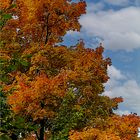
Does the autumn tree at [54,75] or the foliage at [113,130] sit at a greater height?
the autumn tree at [54,75]

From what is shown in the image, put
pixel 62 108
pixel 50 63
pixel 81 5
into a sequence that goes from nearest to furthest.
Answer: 1. pixel 62 108
2. pixel 50 63
3. pixel 81 5

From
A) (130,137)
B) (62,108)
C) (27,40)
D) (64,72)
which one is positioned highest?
(27,40)

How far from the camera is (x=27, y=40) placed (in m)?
24.5

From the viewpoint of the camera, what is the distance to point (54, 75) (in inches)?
890

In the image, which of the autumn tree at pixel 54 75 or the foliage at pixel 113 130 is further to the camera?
the autumn tree at pixel 54 75

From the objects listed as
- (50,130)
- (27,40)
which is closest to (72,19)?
(27,40)

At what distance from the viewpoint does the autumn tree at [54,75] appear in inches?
811

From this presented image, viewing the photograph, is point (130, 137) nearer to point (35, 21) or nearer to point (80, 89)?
point (80, 89)

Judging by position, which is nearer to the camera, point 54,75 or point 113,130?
point 113,130

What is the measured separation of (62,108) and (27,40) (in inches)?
219

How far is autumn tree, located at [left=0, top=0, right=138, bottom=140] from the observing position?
67.6 ft

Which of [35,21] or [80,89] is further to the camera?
[35,21]

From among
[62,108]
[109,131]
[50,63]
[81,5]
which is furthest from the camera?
[81,5]

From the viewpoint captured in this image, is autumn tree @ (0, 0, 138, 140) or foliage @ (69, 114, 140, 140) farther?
autumn tree @ (0, 0, 138, 140)
